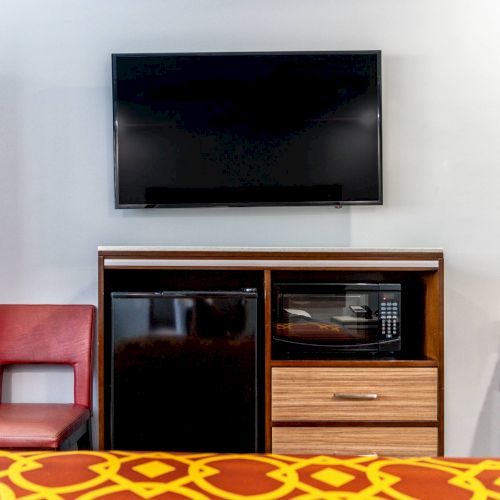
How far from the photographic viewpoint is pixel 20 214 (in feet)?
8.54

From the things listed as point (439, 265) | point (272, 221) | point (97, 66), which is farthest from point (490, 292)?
point (97, 66)

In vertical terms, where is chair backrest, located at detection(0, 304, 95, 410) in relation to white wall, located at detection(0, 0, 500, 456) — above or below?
below

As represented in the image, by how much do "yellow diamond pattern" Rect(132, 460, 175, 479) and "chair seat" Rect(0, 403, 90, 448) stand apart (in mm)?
984

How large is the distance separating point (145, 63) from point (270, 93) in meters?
0.61

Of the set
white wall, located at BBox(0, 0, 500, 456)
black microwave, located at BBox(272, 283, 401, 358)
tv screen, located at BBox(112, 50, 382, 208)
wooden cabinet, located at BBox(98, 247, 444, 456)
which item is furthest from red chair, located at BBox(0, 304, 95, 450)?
black microwave, located at BBox(272, 283, 401, 358)

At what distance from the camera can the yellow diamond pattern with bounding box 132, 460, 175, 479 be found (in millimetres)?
1065

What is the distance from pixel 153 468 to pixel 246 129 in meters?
1.77

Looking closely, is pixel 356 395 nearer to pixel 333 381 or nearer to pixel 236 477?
pixel 333 381

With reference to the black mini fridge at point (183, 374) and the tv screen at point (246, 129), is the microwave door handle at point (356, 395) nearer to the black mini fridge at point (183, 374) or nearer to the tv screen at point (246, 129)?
the black mini fridge at point (183, 374)

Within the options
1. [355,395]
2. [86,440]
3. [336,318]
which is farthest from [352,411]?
[86,440]

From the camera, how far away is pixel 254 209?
2594 mm

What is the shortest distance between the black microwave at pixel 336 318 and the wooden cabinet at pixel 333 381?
0.31 feet

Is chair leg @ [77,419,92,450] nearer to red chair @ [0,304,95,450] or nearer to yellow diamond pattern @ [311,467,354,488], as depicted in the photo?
red chair @ [0,304,95,450]

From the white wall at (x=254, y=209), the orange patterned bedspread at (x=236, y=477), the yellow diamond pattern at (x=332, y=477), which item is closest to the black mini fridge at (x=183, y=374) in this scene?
the white wall at (x=254, y=209)
